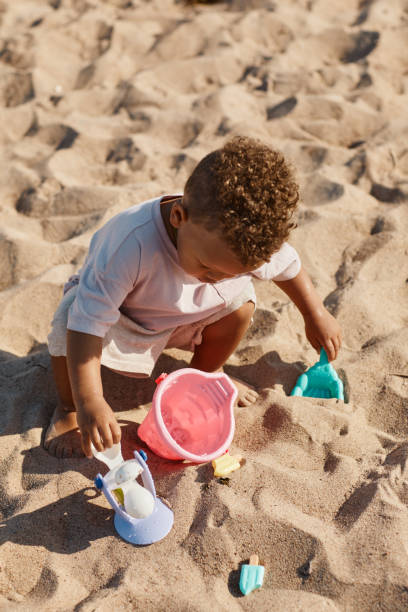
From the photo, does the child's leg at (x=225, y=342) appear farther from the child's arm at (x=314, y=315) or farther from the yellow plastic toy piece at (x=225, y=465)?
the yellow plastic toy piece at (x=225, y=465)

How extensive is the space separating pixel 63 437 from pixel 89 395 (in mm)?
316

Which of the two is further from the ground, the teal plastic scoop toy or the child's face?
the child's face

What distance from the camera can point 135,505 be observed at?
58.7 inches

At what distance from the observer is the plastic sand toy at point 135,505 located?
4.82ft

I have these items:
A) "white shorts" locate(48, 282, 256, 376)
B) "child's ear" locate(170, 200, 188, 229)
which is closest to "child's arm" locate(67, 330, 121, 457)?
"white shorts" locate(48, 282, 256, 376)

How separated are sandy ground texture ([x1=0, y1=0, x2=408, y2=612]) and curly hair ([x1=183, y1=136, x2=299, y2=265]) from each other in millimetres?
680

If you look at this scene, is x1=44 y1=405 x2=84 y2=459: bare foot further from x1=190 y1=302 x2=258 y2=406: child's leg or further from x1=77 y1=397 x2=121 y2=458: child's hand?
x1=190 y1=302 x2=258 y2=406: child's leg

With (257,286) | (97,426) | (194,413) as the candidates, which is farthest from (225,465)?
(257,286)

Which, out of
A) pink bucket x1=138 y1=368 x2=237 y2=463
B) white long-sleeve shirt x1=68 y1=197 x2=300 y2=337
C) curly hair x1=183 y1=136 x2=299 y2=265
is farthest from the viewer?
pink bucket x1=138 y1=368 x2=237 y2=463

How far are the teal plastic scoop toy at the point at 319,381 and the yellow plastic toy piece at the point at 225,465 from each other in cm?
37

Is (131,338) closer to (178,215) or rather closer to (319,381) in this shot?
(178,215)

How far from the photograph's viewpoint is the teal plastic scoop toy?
75.7 inches

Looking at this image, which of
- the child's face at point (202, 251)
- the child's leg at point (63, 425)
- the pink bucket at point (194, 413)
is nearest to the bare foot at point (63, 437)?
the child's leg at point (63, 425)

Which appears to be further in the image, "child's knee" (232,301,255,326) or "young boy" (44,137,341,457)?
"child's knee" (232,301,255,326)
